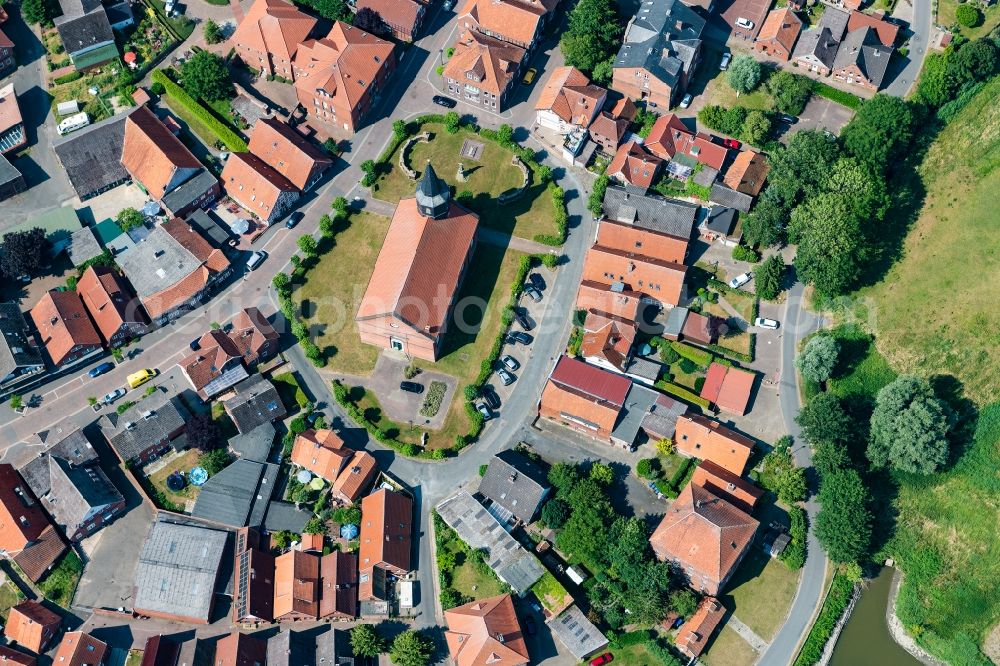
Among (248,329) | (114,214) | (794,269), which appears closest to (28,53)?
(114,214)

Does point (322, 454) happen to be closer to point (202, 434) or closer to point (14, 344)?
point (202, 434)

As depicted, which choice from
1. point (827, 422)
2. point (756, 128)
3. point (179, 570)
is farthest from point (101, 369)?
point (756, 128)

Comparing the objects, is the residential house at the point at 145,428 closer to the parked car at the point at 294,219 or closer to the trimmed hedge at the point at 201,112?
the parked car at the point at 294,219

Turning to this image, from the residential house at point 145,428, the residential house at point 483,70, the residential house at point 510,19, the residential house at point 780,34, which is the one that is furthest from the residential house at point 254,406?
the residential house at point 780,34

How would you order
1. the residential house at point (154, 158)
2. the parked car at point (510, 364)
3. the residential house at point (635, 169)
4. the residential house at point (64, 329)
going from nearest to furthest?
the residential house at point (64, 329) < the parked car at point (510, 364) < the residential house at point (154, 158) < the residential house at point (635, 169)

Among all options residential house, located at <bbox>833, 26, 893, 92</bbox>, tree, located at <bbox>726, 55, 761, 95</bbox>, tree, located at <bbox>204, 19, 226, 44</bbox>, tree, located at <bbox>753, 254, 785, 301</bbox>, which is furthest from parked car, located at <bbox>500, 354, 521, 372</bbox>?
tree, located at <bbox>204, 19, 226, 44</bbox>

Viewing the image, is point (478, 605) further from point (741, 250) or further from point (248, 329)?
point (741, 250)

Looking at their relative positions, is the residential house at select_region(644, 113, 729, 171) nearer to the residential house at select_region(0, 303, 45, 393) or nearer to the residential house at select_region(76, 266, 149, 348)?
the residential house at select_region(76, 266, 149, 348)
